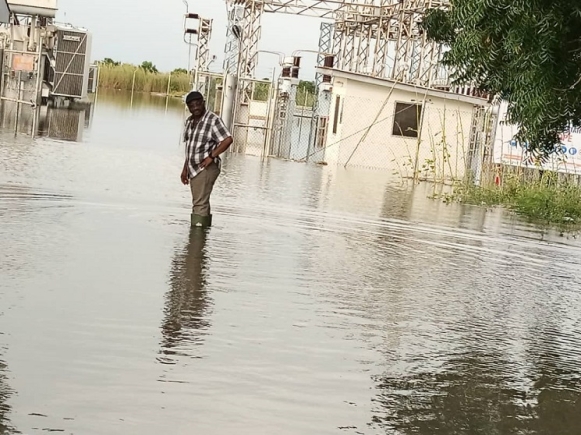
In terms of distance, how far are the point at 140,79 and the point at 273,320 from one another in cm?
7541

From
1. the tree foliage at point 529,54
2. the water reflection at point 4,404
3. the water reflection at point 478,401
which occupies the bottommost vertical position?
the water reflection at point 4,404

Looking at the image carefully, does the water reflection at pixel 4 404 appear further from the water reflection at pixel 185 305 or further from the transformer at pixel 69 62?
the transformer at pixel 69 62

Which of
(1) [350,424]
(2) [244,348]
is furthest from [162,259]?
(1) [350,424]

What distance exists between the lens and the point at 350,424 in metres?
6.39

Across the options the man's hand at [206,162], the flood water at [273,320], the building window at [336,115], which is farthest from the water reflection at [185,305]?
the building window at [336,115]

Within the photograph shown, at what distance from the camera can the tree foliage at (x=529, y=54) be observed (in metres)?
8.16

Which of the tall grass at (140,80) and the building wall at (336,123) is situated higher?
the tall grass at (140,80)

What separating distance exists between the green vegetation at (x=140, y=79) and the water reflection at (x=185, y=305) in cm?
6812

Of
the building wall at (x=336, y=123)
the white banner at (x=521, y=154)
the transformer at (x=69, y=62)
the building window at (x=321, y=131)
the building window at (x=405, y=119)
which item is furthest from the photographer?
the transformer at (x=69, y=62)

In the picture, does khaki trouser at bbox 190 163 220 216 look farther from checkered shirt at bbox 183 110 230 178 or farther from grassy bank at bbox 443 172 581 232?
grassy bank at bbox 443 172 581 232

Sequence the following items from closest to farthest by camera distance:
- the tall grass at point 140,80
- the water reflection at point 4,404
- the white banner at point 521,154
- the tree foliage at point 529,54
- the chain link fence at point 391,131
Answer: the water reflection at point 4,404, the tree foliage at point 529,54, the white banner at point 521,154, the chain link fence at point 391,131, the tall grass at point 140,80

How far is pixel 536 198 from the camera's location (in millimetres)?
21828

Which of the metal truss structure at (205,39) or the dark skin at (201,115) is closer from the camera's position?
the dark skin at (201,115)

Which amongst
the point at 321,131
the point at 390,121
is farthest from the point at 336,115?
the point at 321,131
